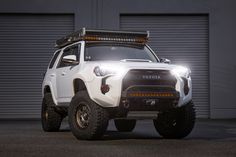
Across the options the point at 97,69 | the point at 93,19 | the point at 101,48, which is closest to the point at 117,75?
the point at 97,69

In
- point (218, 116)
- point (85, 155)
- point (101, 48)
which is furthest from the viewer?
point (218, 116)

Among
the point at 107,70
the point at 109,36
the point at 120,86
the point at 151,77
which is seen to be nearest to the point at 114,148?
the point at 120,86

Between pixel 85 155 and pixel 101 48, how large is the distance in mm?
3694

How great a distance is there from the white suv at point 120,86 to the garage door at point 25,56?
9.80 meters

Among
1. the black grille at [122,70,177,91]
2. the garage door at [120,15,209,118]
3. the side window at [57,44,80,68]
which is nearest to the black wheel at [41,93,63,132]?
the side window at [57,44,80,68]

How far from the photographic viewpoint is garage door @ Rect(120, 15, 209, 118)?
21.1 metres

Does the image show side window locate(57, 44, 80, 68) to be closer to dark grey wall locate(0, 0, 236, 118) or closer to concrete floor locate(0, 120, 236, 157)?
concrete floor locate(0, 120, 236, 157)

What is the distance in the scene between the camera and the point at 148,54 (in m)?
11.2

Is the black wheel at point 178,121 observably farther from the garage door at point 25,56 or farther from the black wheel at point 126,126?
the garage door at point 25,56

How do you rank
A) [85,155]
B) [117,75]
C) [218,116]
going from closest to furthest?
[85,155], [117,75], [218,116]

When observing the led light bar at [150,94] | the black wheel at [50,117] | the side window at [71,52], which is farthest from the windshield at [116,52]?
the black wheel at [50,117]

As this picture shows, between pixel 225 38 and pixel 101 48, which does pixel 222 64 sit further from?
pixel 101 48

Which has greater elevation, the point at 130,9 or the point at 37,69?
the point at 130,9

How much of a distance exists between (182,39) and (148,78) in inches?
466
